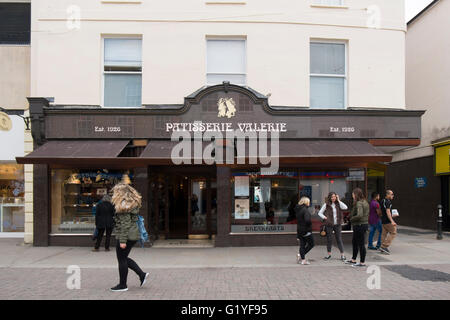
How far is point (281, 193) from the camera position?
10.9 metres

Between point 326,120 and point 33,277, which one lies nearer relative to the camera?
point 33,277

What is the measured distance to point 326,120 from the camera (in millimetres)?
10922

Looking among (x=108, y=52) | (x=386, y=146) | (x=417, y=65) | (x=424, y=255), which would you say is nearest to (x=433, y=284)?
(x=424, y=255)

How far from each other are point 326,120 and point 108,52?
24.4ft

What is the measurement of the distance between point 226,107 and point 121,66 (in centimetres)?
379

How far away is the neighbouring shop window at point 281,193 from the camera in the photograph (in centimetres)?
1076

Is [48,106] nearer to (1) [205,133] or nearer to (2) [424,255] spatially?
(1) [205,133]

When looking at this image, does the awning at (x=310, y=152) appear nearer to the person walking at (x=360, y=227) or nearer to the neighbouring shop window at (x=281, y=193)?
the neighbouring shop window at (x=281, y=193)

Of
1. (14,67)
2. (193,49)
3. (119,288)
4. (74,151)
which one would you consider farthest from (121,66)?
(119,288)

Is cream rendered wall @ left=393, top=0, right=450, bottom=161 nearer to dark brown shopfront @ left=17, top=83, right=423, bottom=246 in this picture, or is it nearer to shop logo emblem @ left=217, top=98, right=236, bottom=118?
dark brown shopfront @ left=17, top=83, right=423, bottom=246

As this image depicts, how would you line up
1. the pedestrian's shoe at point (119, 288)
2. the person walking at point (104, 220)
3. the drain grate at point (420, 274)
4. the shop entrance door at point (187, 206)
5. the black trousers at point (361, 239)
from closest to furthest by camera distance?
the pedestrian's shoe at point (119, 288) < the drain grate at point (420, 274) < the black trousers at point (361, 239) < the person walking at point (104, 220) < the shop entrance door at point (187, 206)

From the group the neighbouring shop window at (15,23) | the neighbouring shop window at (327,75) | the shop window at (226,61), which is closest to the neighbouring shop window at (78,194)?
the shop window at (226,61)

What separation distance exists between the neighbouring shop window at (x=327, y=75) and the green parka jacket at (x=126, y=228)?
7.63 metres

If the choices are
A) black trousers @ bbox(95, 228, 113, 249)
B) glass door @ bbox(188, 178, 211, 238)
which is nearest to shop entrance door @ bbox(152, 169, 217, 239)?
glass door @ bbox(188, 178, 211, 238)
